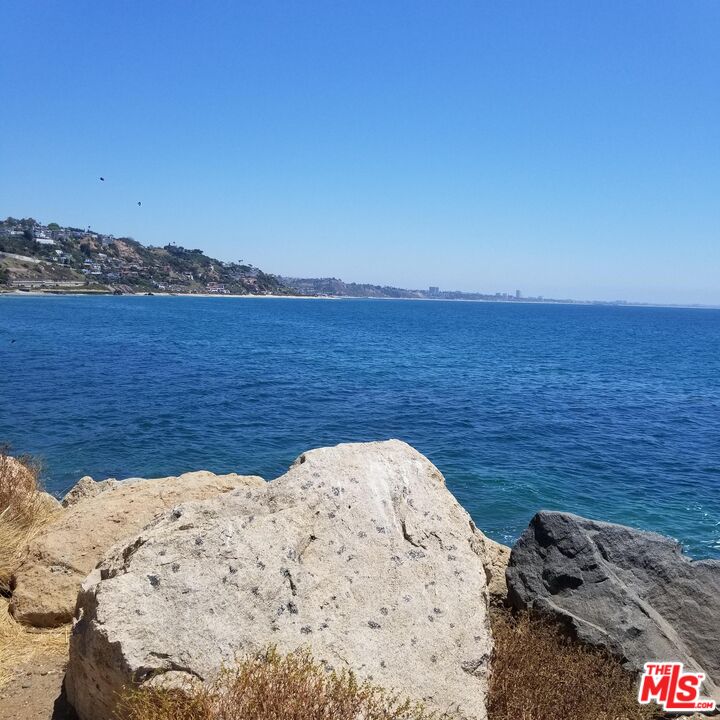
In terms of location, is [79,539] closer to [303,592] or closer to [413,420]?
[303,592]

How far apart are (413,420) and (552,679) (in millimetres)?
24039

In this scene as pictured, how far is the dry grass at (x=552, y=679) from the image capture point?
19.1 ft

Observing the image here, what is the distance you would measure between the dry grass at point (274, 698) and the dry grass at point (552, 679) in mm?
1410

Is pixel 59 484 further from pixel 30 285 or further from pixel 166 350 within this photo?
pixel 30 285

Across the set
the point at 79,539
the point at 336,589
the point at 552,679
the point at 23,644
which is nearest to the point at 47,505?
the point at 79,539

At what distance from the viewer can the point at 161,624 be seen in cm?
516

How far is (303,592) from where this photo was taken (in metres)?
5.70

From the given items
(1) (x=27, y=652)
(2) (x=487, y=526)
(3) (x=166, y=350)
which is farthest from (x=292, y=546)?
(3) (x=166, y=350)

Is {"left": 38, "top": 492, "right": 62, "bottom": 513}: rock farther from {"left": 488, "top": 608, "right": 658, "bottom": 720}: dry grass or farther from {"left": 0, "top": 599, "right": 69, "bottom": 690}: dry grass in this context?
{"left": 488, "top": 608, "right": 658, "bottom": 720}: dry grass

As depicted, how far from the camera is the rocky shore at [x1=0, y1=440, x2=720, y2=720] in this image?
519 centimetres

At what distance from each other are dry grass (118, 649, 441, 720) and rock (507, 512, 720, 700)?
4.14 meters

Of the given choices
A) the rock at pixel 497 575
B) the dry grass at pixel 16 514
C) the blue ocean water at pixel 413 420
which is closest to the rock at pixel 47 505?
the dry grass at pixel 16 514

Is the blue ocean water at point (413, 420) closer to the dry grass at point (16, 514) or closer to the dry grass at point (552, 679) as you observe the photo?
the dry grass at point (552, 679)

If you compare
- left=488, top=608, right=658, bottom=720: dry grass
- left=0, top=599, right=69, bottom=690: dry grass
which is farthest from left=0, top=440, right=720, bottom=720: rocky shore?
left=488, top=608, right=658, bottom=720: dry grass
